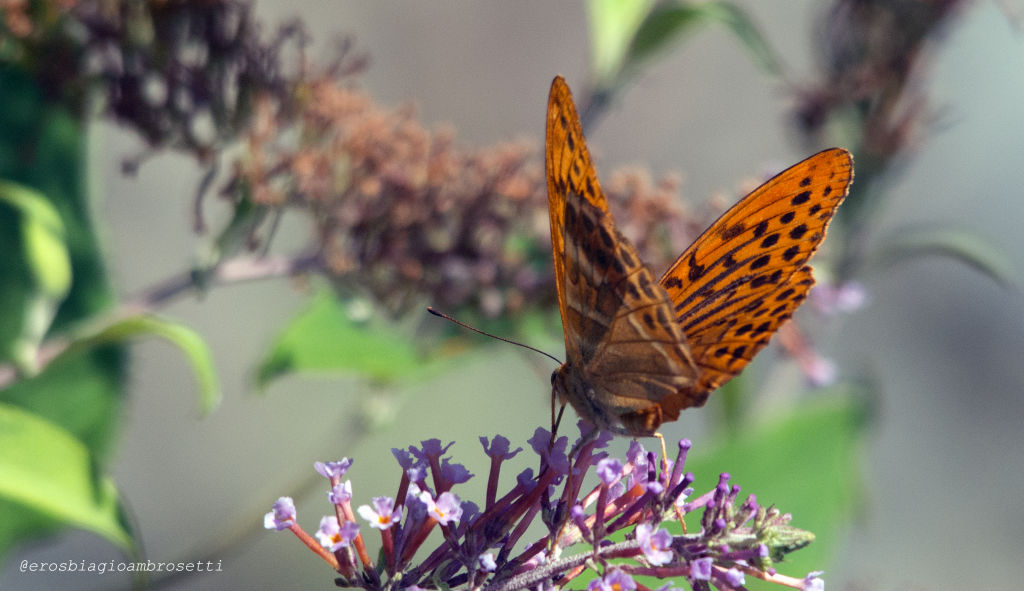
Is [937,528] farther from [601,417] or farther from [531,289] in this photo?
[601,417]

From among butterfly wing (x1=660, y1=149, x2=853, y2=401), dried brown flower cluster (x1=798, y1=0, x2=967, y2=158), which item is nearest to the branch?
butterfly wing (x1=660, y1=149, x2=853, y2=401)

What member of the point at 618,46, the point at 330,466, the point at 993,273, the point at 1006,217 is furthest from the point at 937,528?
the point at 330,466

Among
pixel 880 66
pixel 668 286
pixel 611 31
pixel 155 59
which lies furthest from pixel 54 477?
pixel 880 66

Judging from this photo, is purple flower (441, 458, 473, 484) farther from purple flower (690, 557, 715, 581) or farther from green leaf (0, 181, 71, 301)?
green leaf (0, 181, 71, 301)

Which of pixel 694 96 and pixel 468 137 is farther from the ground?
pixel 694 96

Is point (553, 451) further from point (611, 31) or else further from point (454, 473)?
point (611, 31)

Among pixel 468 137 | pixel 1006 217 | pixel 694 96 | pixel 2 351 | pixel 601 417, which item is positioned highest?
pixel 694 96
